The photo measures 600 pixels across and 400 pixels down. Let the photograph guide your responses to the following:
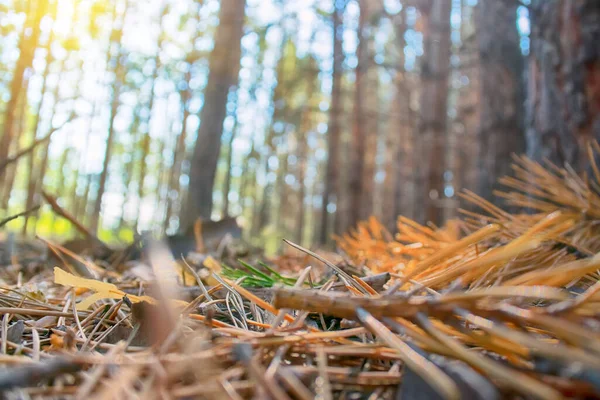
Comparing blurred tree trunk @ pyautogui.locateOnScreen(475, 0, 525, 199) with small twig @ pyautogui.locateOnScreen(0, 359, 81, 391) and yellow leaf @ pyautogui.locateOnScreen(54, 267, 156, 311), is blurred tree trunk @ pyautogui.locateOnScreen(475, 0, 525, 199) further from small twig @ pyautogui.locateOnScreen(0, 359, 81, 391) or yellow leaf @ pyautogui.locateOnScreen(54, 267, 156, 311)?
small twig @ pyautogui.locateOnScreen(0, 359, 81, 391)

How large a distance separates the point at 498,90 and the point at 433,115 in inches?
79.4

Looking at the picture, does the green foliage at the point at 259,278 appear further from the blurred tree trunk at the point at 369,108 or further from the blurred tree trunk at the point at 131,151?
the blurred tree trunk at the point at 131,151

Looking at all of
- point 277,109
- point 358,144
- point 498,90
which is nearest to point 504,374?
point 498,90

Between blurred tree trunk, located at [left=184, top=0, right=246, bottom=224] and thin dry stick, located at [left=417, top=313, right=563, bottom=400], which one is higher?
blurred tree trunk, located at [left=184, top=0, right=246, bottom=224]

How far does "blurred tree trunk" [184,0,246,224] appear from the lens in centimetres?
418

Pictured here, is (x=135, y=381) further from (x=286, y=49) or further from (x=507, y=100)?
(x=286, y=49)

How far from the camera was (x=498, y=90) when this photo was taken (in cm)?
372

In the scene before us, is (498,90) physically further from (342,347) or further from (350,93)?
(350,93)

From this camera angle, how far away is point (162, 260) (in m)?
0.76

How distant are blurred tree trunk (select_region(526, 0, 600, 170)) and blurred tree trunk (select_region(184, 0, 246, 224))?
9.50 feet

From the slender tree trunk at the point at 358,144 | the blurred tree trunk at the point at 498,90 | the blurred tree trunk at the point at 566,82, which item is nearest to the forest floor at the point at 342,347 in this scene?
the blurred tree trunk at the point at 566,82

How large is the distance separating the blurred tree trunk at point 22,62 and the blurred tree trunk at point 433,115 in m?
6.97

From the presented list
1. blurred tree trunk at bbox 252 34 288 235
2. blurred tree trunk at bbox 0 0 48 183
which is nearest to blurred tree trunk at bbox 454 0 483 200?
blurred tree trunk at bbox 252 34 288 235

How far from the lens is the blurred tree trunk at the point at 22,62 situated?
8008 mm
